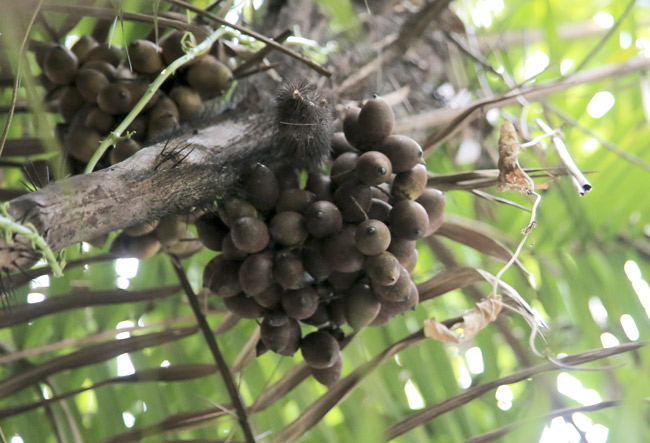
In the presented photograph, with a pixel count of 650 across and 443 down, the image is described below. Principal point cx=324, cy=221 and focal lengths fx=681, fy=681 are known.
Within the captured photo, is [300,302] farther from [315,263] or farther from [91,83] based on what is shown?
[91,83]

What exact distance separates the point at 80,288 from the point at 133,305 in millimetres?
136

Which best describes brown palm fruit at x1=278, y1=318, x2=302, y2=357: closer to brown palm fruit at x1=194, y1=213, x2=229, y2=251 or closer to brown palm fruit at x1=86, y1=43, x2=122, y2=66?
brown palm fruit at x1=194, y1=213, x2=229, y2=251

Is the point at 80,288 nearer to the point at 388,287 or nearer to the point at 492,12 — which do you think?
the point at 388,287

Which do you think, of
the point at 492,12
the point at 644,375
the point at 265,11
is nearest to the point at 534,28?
the point at 492,12

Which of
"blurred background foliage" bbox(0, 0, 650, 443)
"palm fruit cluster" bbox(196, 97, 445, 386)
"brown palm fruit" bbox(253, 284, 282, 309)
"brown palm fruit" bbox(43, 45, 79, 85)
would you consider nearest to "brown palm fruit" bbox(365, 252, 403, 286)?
"palm fruit cluster" bbox(196, 97, 445, 386)

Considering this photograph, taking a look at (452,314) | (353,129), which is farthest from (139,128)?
(452,314)

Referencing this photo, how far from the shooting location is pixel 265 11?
4.32 ft

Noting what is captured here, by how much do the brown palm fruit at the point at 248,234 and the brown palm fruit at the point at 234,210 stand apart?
17 millimetres

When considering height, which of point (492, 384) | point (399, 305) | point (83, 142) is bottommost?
point (492, 384)

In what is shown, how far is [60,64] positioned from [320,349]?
47 centimetres

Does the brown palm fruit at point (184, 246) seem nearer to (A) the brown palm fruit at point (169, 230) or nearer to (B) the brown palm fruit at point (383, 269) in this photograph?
(A) the brown palm fruit at point (169, 230)

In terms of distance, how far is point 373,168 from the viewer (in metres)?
0.71

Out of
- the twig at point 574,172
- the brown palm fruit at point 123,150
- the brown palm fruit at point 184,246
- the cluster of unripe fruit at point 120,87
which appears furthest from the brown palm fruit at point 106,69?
the twig at point 574,172

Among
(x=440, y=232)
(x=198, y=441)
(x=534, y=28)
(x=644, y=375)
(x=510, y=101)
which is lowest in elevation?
(x=644, y=375)
